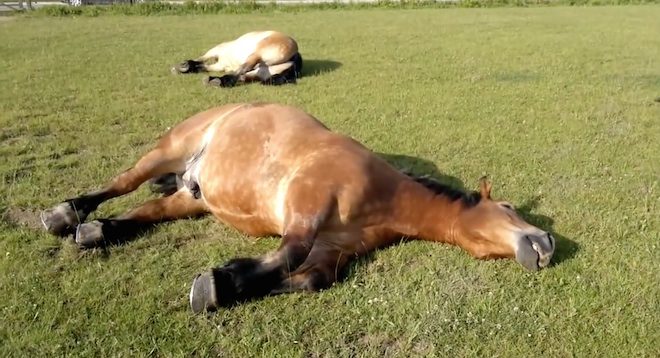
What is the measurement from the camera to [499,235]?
4297 mm

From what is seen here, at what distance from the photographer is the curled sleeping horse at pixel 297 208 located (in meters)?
4.05

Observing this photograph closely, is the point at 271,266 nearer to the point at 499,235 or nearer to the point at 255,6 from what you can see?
the point at 499,235

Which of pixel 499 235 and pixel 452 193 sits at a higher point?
pixel 452 193

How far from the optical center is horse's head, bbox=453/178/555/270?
165 inches

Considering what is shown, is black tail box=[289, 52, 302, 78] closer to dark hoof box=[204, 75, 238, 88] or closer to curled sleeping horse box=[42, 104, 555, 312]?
dark hoof box=[204, 75, 238, 88]

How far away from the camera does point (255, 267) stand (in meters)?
3.97

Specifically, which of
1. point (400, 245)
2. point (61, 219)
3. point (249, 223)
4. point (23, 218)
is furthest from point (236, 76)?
point (400, 245)

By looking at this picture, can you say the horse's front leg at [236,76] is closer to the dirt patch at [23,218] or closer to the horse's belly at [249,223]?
the dirt patch at [23,218]

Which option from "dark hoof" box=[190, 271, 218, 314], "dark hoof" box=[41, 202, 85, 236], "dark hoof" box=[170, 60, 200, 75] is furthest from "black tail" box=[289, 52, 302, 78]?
"dark hoof" box=[190, 271, 218, 314]

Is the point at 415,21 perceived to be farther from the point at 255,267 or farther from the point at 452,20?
the point at 255,267

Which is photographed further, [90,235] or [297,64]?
[297,64]

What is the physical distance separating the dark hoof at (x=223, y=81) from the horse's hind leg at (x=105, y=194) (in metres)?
5.65

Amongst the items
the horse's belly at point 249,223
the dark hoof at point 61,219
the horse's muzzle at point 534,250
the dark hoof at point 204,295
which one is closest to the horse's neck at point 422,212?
the horse's muzzle at point 534,250

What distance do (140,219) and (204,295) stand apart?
1624 millimetres
